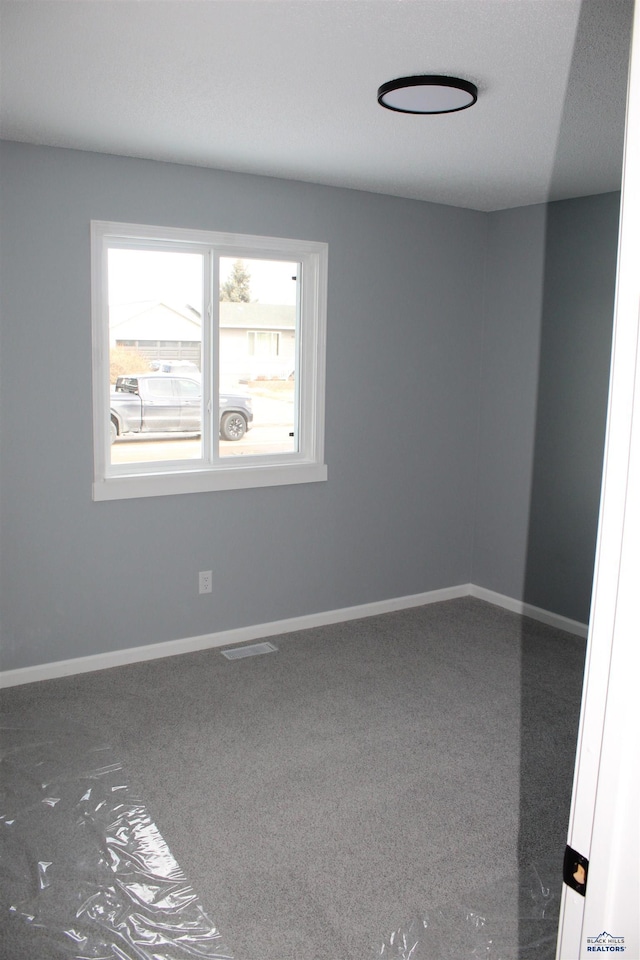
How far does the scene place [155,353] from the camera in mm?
3949

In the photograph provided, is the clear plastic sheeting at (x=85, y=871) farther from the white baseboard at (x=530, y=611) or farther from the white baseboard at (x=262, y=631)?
the white baseboard at (x=530, y=611)

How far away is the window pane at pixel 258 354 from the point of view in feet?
13.7

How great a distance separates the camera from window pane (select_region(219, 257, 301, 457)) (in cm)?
417

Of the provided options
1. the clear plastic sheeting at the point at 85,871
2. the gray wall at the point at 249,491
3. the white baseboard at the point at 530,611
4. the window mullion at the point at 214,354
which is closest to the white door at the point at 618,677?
the clear plastic sheeting at the point at 85,871

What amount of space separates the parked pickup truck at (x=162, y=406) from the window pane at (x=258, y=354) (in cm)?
1

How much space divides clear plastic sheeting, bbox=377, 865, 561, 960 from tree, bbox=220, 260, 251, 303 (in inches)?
120

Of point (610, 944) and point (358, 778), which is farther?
point (358, 778)

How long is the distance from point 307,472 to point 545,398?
1.52 metres

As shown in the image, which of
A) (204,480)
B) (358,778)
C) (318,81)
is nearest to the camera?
(318,81)

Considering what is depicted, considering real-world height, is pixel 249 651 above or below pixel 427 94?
below

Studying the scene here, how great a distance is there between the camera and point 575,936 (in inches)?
38.6

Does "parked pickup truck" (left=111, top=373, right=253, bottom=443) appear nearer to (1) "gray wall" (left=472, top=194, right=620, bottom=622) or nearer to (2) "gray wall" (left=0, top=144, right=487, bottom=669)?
(2) "gray wall" (left=0, top=144, right=487, bottom=669)

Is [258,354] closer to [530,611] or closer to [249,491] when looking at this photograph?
[249,491]

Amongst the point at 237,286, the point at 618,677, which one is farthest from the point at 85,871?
the point at 237,286
